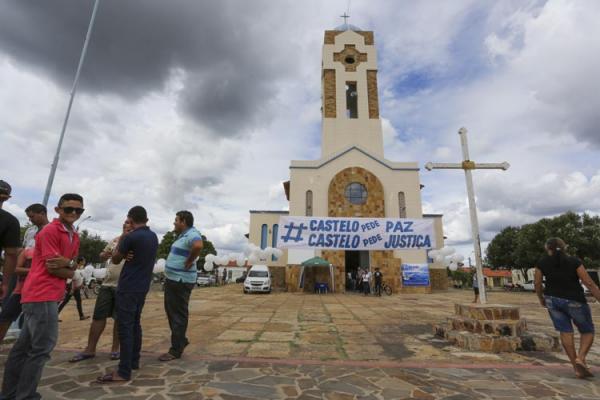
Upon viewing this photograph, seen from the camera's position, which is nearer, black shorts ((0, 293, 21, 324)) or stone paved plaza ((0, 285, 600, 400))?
stone paved plaza ((0, 285, 600, 400))

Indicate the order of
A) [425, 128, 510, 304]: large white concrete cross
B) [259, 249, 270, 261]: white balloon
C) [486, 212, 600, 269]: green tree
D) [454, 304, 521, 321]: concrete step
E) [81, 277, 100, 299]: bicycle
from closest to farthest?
[454, 304, 521, 321]: concrete step
[425, 128, 510, 304]: large white concrete cross
[81, 277, 100, 299]: bicycle
[259, 249, 270, 261]: white balloon
[486, 212, 600, 269]: green tree

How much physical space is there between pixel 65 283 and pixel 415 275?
19224 mm

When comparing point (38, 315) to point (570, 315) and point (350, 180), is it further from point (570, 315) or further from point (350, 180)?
point (350, 180)

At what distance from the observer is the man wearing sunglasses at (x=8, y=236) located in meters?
2.88

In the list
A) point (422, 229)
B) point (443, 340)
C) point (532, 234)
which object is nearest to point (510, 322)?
point (443, 340)

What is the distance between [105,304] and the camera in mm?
4020

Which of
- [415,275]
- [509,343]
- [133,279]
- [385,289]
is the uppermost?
[415,275]

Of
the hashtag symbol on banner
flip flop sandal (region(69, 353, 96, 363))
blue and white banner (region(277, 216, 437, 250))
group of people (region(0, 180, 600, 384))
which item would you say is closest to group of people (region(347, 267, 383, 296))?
blue and white banner (region(277, 216, 437, 250))

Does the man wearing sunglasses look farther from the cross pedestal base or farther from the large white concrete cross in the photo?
the large white concrete cross

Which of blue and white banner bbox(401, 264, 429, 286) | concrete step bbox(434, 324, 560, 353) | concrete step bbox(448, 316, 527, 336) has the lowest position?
concrete step bbox(434, 324, 560, 353)

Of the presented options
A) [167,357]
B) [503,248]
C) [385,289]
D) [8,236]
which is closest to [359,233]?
[385,289]

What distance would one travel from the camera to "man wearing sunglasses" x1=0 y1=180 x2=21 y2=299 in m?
2.88

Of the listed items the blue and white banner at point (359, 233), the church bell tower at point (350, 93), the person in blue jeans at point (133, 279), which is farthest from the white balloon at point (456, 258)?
the person in blue jeans at point (133, 279)

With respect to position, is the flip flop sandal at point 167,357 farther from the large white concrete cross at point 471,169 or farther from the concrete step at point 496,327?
the large white concrete cross at point 471,169
